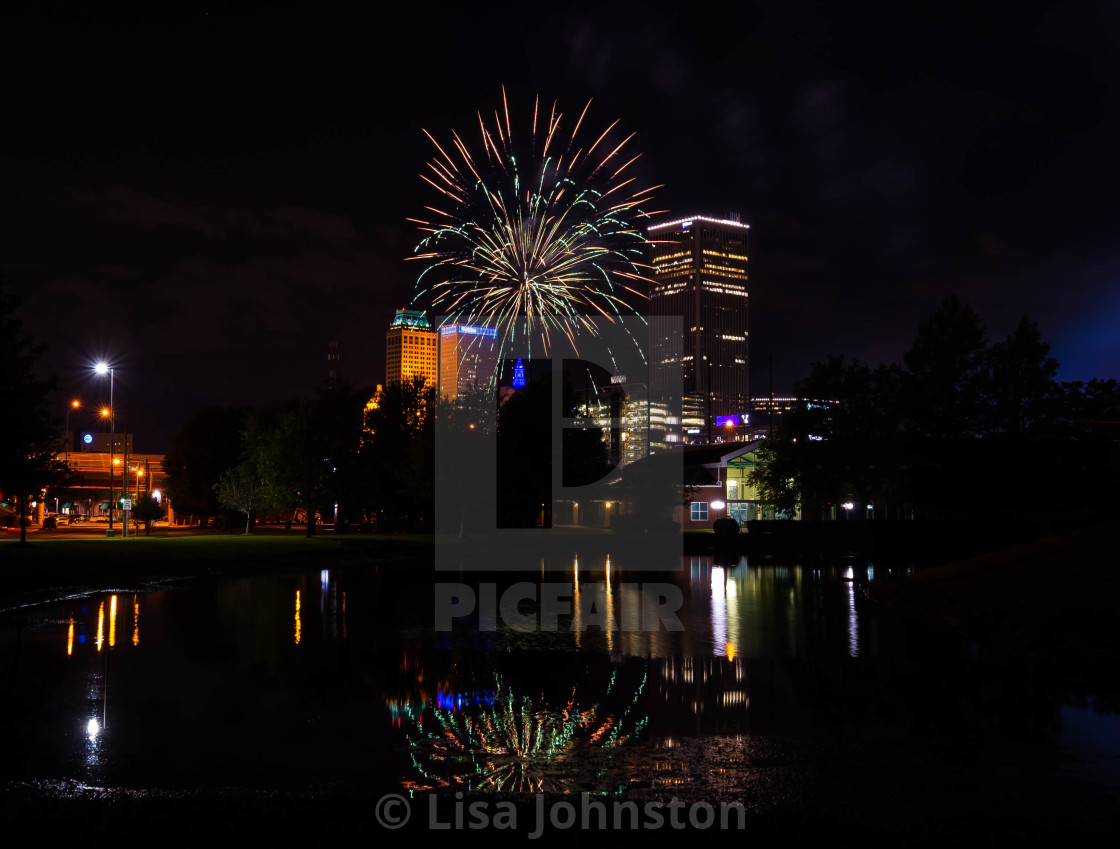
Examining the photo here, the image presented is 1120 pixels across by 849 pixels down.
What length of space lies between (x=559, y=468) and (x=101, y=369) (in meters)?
28.0

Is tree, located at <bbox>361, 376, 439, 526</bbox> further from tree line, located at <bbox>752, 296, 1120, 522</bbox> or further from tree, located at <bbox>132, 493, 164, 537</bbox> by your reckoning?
tree line, located at <bbox>752, 296, 1120, 522</bbox>

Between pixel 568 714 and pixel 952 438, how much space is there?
42.3 meters

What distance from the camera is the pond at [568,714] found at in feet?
23.3

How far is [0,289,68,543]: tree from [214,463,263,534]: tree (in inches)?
844

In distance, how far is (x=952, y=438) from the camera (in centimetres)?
4709

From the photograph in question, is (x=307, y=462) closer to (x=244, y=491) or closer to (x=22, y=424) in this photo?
(x=244, y=491)

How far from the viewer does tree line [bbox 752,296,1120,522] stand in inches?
1684

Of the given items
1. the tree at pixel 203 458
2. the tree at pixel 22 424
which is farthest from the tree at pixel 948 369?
the tree at pixel 203 458

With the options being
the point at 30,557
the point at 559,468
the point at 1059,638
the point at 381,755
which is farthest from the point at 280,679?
the point at 559,468

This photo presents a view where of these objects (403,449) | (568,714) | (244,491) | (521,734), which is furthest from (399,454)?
(521,734)

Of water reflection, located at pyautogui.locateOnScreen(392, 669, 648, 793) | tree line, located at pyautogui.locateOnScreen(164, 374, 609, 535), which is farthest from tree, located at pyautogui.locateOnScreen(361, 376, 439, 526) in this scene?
water reflection, located at pyautogui.locateOnScreen(392, 669, 648, 793)

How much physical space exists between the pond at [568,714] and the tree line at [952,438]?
94.9 ft

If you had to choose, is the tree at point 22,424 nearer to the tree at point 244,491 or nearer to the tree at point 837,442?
the tree at point 244,491

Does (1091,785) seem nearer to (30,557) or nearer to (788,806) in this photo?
(788,806)
